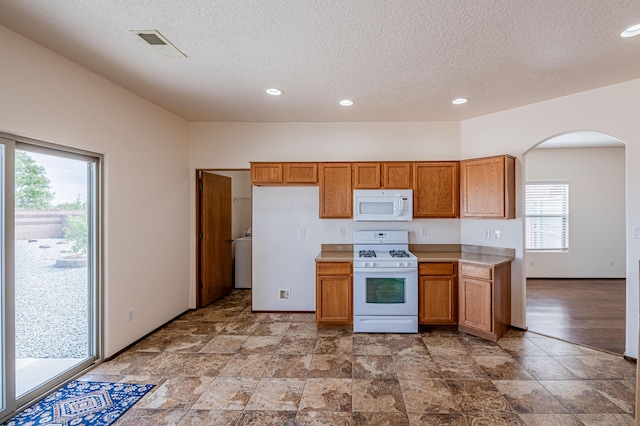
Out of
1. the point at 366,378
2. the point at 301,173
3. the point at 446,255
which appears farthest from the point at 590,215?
the point at 366,378

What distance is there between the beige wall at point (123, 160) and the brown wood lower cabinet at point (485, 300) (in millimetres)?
3671

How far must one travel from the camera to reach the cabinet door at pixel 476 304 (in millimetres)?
3318

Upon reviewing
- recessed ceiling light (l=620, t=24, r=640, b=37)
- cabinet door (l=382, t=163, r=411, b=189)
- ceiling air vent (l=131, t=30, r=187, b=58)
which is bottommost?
cabinet door (l=382, t=163, r=411, b=189)

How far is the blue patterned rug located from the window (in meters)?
7.07

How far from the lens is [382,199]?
3.86m

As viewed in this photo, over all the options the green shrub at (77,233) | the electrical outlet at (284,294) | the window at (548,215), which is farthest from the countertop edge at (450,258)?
the window at (548,215)

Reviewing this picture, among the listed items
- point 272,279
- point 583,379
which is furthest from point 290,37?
point 583,379

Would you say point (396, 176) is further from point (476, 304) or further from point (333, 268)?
point (476, 304)

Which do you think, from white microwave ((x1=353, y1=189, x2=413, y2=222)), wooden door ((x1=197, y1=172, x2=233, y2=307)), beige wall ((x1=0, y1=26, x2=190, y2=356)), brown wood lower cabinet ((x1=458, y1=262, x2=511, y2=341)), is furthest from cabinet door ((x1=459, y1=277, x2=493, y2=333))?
beige wall ((x1=0, y1=26, x2=190, y2=356))

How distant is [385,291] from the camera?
3594mm

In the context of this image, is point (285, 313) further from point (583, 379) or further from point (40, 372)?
point (583, 379)

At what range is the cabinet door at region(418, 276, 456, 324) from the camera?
3590 mm

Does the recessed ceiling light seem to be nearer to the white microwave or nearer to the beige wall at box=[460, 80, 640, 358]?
the beige wall at box=[460, 80, 640, 358]

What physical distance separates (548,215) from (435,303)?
14.2ft
